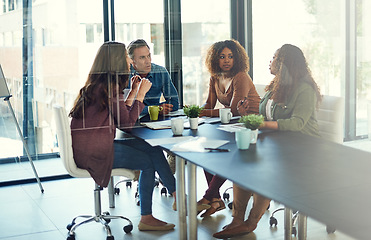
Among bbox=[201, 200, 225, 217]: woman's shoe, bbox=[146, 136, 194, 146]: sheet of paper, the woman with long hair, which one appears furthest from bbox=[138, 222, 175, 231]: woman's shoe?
bbox=[146, 136, 194, 146]: sheet of paper

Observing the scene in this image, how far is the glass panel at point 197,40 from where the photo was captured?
16.2 ft

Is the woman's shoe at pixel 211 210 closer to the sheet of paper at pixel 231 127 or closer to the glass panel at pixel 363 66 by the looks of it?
the sheet of paper at pixel 231 127

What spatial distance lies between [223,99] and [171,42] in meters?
1.10

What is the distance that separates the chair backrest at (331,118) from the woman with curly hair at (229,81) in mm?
728

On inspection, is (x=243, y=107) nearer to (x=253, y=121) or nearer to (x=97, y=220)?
(x=253, y=121)

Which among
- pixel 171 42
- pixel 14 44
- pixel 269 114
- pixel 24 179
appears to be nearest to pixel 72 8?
pixel 14 44

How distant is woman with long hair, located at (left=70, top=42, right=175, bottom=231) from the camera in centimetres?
315

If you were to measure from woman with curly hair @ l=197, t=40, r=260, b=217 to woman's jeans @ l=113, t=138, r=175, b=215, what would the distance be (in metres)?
0.43

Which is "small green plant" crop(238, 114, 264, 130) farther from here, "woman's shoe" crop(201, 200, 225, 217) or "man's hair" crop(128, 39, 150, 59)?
"man's hair" crop(128, 39, 150, 59)

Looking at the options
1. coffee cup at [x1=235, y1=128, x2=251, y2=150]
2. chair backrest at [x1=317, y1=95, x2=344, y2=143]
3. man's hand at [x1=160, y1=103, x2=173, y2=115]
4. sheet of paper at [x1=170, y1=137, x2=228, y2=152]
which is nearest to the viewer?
coffee cup at [x1=235, y1=128, x2=251, y2=150]

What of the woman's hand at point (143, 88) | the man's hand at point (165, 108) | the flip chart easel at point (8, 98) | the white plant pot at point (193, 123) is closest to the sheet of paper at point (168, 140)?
the white plant pot at point (193, 123)

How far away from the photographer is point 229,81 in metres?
3.93

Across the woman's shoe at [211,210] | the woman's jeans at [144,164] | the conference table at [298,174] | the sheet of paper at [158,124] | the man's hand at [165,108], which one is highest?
the man's hand at [165,108]

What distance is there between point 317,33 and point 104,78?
4.50 ft
